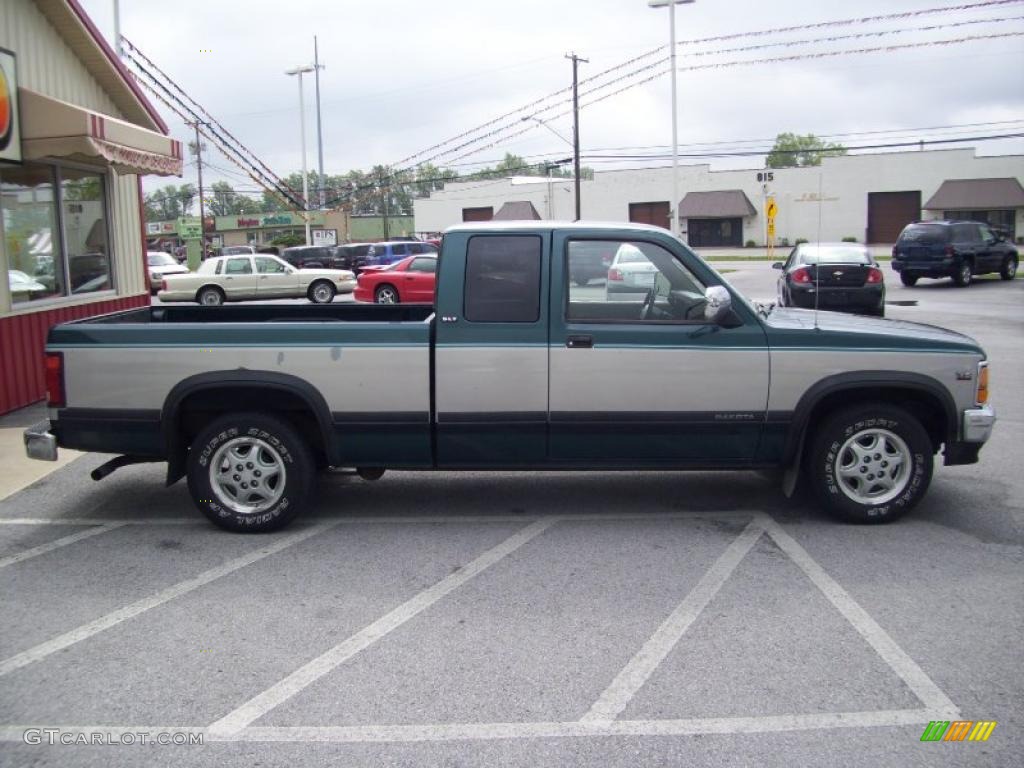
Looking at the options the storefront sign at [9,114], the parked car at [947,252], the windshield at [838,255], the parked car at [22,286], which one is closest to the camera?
the storefront sign at [9,114]

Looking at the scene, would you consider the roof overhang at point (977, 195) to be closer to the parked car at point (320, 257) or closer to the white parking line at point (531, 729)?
the parked car at point (320, 257)

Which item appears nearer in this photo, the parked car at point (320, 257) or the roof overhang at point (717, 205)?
the parked car at point (320, 257)

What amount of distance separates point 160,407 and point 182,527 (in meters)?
0.88

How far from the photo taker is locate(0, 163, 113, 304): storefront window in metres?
10.3

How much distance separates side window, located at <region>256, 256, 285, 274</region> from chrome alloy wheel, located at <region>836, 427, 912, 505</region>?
82.1 ft

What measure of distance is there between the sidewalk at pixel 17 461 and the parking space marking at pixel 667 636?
521 centimetres

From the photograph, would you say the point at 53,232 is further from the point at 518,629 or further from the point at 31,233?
the point at 518,629

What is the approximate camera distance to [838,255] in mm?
18984

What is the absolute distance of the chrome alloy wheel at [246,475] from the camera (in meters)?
5.92

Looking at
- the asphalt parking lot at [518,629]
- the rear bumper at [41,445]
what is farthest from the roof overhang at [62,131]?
the rear bumper at [41,445]

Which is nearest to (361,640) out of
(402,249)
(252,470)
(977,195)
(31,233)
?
(252,470)

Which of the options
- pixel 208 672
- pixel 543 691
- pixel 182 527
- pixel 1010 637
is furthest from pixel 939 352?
pixel 182 527

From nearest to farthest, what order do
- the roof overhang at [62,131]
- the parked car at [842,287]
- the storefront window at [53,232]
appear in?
1. the roof overhang at [62,131]
2. the storefront window at [53,232]
3. the parked car at [842,287]

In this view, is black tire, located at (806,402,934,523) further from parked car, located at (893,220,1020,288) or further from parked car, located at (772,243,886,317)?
parked car, located at (893,220,1020,288)
